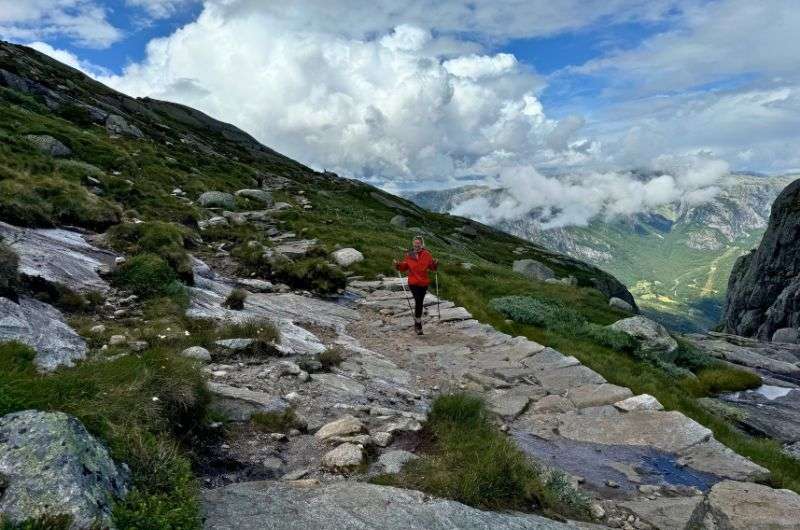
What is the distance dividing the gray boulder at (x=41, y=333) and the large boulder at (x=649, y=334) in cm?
1826

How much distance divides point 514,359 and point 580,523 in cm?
814

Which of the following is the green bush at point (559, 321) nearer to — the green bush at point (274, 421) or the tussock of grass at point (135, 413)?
the green bush at point (274, 421)

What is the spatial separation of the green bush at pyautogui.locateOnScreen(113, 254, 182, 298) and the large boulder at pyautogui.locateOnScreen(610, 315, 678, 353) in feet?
53.0

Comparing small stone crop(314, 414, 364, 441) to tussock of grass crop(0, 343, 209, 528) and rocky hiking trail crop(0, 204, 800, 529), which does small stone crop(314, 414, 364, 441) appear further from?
tussock of grass crop(0, 343, 209, 528)

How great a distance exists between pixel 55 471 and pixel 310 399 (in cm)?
525

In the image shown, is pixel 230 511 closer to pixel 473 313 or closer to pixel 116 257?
pixel 116 257

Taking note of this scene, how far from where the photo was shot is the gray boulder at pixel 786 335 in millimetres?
65312

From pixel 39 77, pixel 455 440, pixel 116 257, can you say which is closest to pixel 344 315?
pixel 116 257

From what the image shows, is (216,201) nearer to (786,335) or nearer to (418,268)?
(418,268)

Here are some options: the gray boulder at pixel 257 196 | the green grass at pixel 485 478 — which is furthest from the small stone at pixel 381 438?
the gray boulder at pixel 257 196

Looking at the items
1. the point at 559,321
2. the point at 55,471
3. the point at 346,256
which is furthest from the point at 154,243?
the point at 559,321

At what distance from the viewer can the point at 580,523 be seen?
21.4 feet

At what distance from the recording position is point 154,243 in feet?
53.9

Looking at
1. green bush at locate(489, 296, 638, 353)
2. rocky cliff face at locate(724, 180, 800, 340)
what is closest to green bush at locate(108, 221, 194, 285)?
green bush at locate(489, 296, 638, 353)
